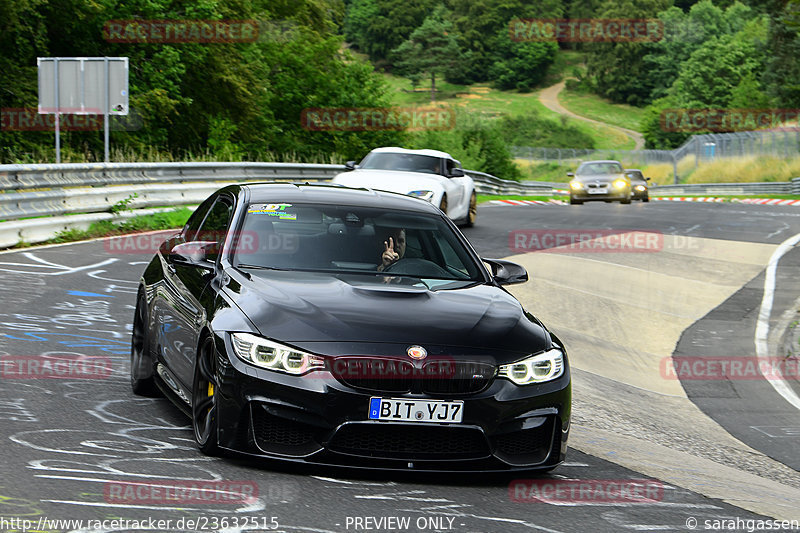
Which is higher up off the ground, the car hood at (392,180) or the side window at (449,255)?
the side window at (449,255)

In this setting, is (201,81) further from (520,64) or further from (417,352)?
(520,64)

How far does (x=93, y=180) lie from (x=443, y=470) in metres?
14.0

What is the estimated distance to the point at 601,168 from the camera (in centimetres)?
3422

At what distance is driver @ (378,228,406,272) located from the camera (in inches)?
261

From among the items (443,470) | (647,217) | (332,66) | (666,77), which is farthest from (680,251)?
(666,77)

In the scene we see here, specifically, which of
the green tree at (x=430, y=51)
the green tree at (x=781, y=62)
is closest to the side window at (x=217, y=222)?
the green tree at (x=781, y=62)

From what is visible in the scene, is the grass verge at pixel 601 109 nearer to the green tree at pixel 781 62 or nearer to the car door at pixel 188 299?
the green tree at pixel 781 62

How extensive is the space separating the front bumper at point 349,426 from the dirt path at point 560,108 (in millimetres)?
129014

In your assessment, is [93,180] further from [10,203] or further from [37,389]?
[37,389]

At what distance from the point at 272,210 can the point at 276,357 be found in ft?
5.37

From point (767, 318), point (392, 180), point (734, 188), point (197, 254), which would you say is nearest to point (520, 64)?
point (734, 188)

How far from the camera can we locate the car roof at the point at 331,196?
6.91m

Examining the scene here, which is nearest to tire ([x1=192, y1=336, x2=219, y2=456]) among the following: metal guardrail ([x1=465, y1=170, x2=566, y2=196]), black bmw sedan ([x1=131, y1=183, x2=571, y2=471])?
black bmw sedan ([x1=131, y1=183, x2=571, y2=471])

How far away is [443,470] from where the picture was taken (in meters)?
5.37
